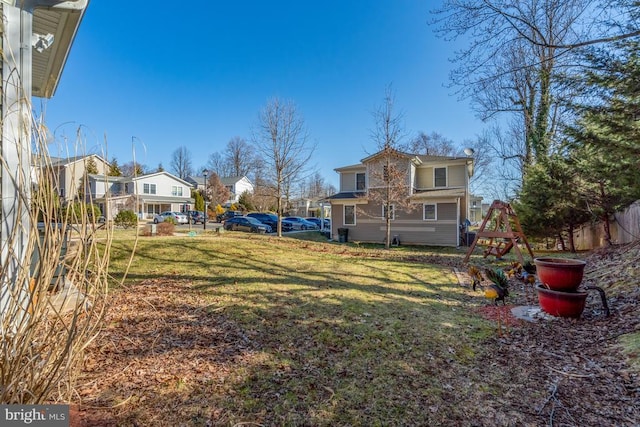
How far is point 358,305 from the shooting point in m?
5.08

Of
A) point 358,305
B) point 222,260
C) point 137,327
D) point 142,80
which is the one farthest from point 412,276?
point 142,80

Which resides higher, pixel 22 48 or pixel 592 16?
pixel 592 16

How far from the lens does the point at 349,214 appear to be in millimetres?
19375

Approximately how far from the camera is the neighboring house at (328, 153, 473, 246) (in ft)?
54.3

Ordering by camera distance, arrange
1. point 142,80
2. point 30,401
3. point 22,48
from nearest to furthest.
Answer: point 30,401 < point 22,48 < point 142,80

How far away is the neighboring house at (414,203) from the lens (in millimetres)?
16547

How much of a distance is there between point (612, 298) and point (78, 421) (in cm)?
743

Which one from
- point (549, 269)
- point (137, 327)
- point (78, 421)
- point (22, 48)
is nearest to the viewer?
point (78, 421)

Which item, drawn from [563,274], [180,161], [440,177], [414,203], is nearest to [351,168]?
[414,203]

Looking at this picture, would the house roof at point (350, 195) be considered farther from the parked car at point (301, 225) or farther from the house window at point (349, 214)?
the parked car at point (301, 225)

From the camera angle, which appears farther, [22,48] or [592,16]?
[592,16]

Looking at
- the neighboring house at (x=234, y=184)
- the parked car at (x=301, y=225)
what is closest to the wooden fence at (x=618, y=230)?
the parked car at (x=301, y=225)

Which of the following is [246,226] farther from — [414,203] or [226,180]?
[226,180]

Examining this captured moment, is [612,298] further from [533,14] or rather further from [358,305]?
[533,14]
